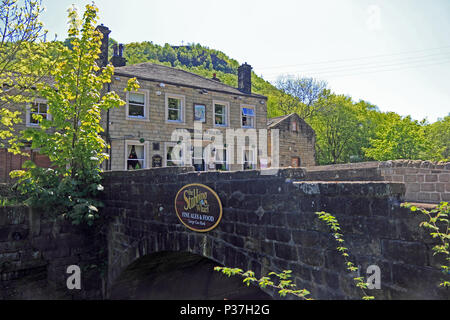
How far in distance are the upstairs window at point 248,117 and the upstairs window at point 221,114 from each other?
1.42 metres

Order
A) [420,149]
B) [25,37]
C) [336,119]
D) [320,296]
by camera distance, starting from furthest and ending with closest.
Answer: [336,119] → [420,149] → [25,37] → [320,296]

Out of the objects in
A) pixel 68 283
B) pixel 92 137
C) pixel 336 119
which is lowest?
pixel 68 283

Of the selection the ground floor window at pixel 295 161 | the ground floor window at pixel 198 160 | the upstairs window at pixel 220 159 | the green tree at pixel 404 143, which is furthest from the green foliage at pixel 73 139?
the green tree at pixel 404 143

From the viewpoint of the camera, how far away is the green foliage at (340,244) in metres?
2.87

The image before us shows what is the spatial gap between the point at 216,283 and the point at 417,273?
7.91 metres

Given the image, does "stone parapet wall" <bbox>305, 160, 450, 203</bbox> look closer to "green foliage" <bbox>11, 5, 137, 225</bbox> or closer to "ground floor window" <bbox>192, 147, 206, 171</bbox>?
"green foliage" <bbox>11, 5, 137, 225</bbox>

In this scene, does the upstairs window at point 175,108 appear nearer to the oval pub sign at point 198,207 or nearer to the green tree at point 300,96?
the oval pub sign at point 198,207

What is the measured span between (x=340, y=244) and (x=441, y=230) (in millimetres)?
948

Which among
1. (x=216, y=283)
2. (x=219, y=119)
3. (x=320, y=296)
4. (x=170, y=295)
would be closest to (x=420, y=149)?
(x=219, y=119)

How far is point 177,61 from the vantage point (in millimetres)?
85812

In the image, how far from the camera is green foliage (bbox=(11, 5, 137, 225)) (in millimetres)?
7016

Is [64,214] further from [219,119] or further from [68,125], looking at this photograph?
[219,119]

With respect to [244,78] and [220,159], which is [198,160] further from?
[244,78]

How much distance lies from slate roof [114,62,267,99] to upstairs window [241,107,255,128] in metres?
0.98
